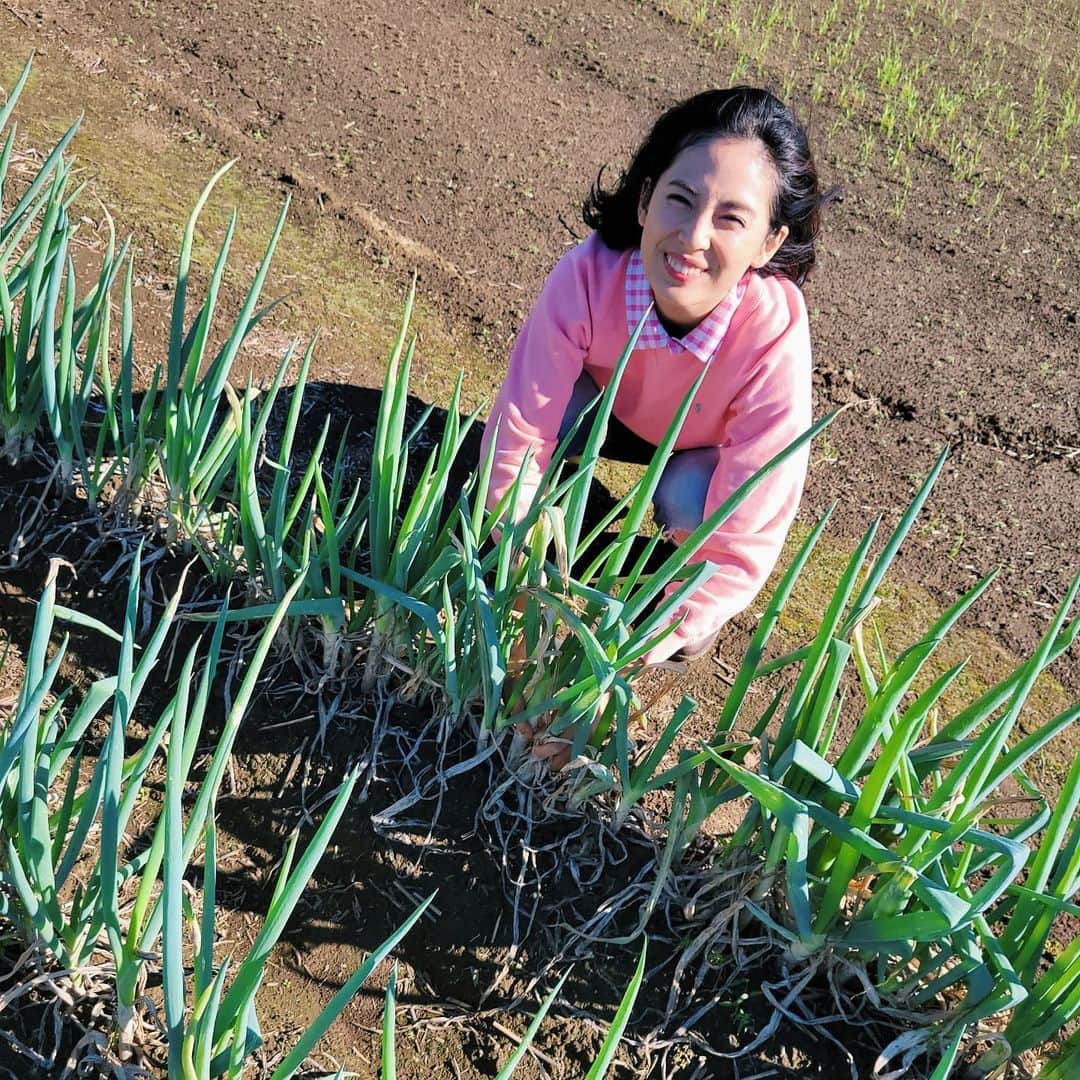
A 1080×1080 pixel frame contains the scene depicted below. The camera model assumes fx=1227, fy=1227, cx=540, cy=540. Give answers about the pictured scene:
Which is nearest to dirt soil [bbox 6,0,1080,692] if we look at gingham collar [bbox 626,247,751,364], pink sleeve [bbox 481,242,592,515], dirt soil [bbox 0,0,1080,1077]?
dirt soil [bbox 0,0,1080,1077]

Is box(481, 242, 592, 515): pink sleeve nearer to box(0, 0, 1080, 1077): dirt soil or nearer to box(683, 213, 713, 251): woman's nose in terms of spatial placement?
box(683, 213, 713, 251): woman's nose

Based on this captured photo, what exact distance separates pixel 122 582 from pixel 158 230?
47.9 inches

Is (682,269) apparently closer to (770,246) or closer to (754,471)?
(770,246)

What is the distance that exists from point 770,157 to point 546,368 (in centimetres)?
50

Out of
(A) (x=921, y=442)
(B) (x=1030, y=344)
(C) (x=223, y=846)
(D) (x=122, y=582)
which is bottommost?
(C) (x=223, y=846)

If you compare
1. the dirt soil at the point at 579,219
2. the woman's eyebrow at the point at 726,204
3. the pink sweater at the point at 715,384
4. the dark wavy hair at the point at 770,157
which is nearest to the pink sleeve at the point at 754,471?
the pink sweater at the point at 715,384

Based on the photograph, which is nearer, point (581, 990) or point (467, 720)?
point (581, 990)

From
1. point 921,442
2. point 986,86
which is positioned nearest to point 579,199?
point 921,442

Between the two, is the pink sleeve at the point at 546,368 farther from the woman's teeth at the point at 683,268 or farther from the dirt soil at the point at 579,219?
the dirt soil at the point at 579,219

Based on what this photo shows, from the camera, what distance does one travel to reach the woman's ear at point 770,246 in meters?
2.05

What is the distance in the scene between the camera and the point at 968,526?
2.69 meters

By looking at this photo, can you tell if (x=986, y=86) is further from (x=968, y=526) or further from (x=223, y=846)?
(x=223, y=846)

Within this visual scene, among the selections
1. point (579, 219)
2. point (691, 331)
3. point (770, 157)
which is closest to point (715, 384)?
point (691, 331)

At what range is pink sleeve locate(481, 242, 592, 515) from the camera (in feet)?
6.84
